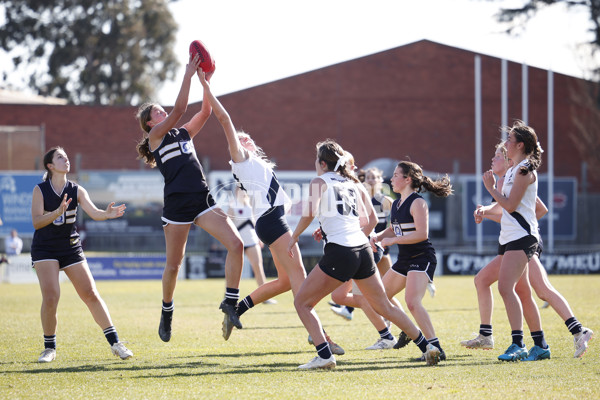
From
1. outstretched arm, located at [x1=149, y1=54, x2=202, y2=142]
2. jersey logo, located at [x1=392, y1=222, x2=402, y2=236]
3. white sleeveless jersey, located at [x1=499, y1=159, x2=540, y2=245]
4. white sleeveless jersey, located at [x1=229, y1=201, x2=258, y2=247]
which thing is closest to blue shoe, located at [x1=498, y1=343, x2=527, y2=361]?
white sleeveless jersey, located at [x1=499, y1=159, x2=540, y2=245]

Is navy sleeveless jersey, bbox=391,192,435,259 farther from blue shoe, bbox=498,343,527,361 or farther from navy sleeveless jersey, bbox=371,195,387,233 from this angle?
navy sleeveless jersey, bbox=371,195,387,233

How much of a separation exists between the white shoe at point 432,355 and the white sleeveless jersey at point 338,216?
123 centimetres

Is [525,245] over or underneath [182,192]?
underneath

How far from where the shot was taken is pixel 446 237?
33.0 meters

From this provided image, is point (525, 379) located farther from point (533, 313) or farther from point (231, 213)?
point (231, 213)

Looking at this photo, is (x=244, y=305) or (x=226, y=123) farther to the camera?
(x=244, y=305)

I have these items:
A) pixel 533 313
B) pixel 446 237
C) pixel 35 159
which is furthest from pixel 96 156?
pixel 533 313

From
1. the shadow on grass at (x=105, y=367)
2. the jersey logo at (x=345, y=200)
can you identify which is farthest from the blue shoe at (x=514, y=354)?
the shadow on grass at (x=105, y=367)

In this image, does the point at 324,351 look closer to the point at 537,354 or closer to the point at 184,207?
the point at 184,207

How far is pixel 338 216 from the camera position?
715 centimetres

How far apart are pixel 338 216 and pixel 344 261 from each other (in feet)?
1.35

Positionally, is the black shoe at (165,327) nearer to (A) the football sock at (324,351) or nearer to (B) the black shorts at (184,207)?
(B) the black shorts at (184,207)

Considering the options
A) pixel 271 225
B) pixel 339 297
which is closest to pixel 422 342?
pixel 271 225

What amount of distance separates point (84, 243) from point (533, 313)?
2522cm
